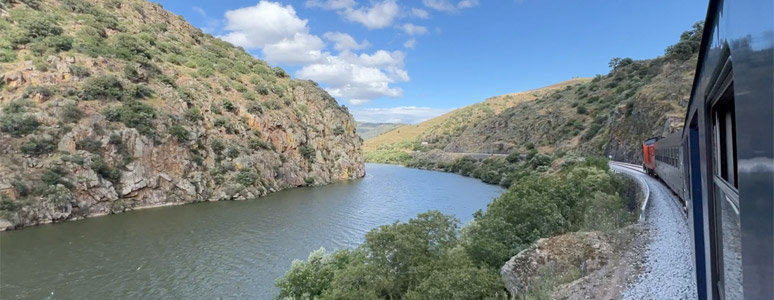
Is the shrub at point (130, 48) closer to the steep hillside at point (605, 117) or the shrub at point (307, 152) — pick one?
the shrub at point (307, 152)

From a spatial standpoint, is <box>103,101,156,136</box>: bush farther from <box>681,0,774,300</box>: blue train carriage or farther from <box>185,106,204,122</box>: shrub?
<box>681,0,774,300</box>: blue train carriage

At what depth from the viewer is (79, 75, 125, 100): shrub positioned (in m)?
35.9

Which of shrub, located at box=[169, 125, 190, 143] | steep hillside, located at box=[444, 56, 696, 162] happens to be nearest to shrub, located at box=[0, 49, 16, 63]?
shrub, located at box=[169, 125, 190, 143]

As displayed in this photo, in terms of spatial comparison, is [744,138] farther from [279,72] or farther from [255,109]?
[279,72]

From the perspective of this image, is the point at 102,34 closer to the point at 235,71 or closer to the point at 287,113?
the point at 235,71

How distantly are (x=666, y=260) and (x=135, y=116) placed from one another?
138 feet

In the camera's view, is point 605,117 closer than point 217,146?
No

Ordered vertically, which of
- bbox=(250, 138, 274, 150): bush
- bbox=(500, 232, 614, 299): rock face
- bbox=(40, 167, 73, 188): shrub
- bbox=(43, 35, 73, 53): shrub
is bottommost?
bbox=(500, 232, 614, 299): rock face

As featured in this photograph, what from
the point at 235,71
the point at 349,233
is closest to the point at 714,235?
the point at 349,233

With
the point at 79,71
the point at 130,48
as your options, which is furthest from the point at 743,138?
the point at 130,48

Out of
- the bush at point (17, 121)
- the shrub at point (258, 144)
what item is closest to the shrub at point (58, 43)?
the bush at point (17, 121)

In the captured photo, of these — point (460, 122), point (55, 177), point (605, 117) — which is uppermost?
point (460, 122)

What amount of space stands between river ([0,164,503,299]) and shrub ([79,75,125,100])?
496 inches

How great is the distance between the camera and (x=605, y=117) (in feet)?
186
